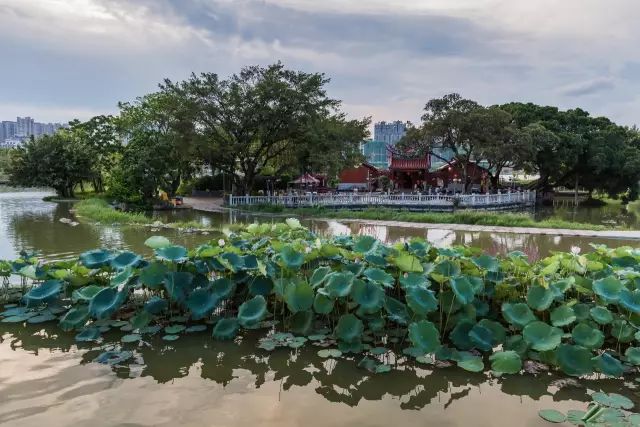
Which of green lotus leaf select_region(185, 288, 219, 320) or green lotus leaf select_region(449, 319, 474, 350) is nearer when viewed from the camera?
green lotus leaf select_region(449, 319, 474, 350)

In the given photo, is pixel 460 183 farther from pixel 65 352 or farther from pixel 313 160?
pixel 65 352

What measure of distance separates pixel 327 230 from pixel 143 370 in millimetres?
14893

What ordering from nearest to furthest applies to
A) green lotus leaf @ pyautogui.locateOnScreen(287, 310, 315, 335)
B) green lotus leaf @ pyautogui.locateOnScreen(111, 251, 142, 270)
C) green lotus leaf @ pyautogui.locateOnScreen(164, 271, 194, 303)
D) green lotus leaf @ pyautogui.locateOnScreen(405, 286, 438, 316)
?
green lotus leaf @ pyautogui.locateOnScreen(405, 286, 438, 316), green lotus leaf @ pyautogui.locateOnScreen(287, 310, 315, 335), green lotus leaf @ pyautogui.locateOnScreen(164, 271, 194, 303), green lotus leaf @ pyautogui.locateOnScreen(111, 251, 142, 270)

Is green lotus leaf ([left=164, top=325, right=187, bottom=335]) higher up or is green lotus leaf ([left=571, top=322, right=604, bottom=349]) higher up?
green lotus leaf ([left=571, top=322, right=604, bottom=349])

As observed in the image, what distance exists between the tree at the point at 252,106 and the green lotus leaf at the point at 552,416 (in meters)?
25.5

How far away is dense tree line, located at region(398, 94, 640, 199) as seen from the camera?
97.1 feet

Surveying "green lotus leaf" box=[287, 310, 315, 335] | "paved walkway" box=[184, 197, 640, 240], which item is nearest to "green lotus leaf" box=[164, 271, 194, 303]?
"green lotus leaf" box=[287, 310, 315, 335]

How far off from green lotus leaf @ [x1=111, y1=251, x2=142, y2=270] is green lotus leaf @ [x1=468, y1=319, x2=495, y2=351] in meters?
3.99

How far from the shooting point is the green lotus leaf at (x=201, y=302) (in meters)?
5.75

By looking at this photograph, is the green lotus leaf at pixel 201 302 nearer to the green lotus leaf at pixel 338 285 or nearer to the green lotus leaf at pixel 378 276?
the green lotus leaf at pixel 338 285

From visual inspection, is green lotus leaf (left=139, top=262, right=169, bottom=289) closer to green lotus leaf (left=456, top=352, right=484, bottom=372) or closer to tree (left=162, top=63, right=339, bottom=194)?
green lotus leaf (left=456, top=352, right=484, bottom=372)

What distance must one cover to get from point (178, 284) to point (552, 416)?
13.5ft

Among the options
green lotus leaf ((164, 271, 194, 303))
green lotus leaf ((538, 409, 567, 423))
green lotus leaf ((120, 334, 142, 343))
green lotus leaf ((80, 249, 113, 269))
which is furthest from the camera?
green lotus leaf ((80, 249, 113, 269))

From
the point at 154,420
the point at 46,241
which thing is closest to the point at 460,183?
the point at 46,241
